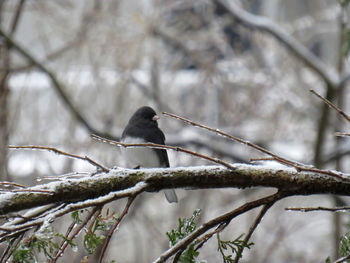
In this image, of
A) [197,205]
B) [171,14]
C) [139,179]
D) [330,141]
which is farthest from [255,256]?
[139,179]

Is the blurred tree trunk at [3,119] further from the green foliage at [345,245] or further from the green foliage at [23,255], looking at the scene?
the green foliage at [345,245]

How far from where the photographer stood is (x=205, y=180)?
86cm

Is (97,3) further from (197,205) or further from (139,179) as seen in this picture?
(139,179)

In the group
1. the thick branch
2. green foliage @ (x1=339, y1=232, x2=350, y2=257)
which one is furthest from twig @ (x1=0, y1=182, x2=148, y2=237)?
green foliage @ (x1=339, y1=232, x2=350, y2=257)

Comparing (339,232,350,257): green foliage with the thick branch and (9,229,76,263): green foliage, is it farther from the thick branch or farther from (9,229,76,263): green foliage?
(9,229,76,263): green foliage

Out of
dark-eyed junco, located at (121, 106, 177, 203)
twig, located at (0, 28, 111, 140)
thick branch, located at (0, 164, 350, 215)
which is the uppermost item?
twig, located at (0, 28, 111, 140)

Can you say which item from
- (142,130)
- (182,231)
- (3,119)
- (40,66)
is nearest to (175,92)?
(40,66)

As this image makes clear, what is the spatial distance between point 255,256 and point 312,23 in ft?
8.47

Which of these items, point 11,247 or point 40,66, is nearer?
point 11,247

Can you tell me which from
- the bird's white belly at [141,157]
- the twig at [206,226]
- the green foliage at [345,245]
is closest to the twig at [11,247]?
the twig at [206,226]

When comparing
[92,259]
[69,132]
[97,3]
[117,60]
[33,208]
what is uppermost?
[97,3]

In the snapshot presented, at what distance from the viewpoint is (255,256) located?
477cm

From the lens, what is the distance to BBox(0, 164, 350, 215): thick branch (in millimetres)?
814

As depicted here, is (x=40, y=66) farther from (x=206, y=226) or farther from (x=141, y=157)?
(x=206, y=226)
